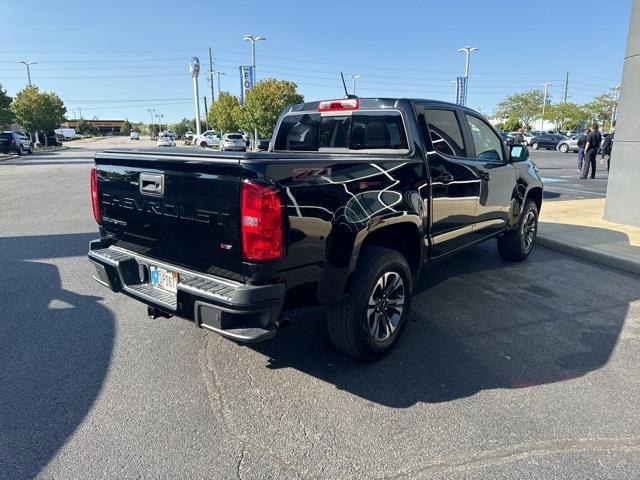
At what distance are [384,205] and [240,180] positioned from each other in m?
1.19

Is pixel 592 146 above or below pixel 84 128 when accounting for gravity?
below

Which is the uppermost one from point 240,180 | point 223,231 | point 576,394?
point 240,180

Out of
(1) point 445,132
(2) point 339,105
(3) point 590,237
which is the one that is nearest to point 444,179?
(1) point 445,132

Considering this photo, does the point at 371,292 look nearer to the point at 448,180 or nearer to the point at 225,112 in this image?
the point at 448,180

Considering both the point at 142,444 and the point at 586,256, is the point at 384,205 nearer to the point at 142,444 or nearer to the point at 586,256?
the point at 142,444

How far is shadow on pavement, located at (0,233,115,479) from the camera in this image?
103 inches

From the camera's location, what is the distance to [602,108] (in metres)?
74.5

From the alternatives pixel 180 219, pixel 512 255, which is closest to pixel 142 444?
pixel 180 219

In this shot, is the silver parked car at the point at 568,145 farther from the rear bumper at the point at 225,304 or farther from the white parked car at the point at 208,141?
the rear bumper at the point at 225,304

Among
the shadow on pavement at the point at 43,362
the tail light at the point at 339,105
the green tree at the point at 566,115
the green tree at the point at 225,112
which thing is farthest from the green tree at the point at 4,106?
the green tree at the point at 566,115

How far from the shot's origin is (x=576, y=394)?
3.16 m

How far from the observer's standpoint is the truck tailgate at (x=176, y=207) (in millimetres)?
2701

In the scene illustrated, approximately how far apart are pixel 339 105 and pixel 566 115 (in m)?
83.6

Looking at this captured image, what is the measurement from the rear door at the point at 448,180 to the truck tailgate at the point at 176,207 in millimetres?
1963
